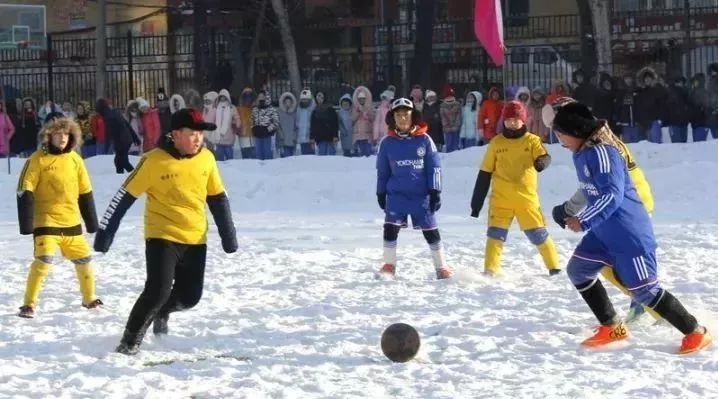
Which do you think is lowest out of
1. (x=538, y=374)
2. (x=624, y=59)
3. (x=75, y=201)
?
(x=538, y=374)

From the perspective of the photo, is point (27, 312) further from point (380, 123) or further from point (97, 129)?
point (97, 129)

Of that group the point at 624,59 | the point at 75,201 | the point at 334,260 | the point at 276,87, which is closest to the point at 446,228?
the point at 334,260

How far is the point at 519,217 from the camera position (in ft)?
37.4

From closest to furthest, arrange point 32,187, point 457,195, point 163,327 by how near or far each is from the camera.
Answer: point 163,327
point 32,187
point 457,195

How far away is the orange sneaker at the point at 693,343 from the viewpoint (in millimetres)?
7828

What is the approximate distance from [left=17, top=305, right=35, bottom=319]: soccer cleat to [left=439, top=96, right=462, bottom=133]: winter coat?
14247mm

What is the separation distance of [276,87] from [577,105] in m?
24.3

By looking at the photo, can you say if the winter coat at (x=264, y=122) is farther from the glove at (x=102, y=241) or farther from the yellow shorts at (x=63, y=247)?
the glove at (x=102, y=241)

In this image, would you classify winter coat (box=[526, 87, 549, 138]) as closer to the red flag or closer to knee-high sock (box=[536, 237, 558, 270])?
the red flag

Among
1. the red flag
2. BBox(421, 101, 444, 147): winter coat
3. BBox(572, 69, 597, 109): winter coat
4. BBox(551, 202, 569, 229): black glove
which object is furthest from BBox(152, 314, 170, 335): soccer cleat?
BBox(421, 101, 444, 147): winter coat

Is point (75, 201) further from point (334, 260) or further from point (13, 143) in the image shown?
point (13, 143)

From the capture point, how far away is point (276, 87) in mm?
31969

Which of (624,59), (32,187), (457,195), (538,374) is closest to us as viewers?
(538,374)

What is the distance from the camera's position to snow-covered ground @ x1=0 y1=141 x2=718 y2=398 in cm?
728
